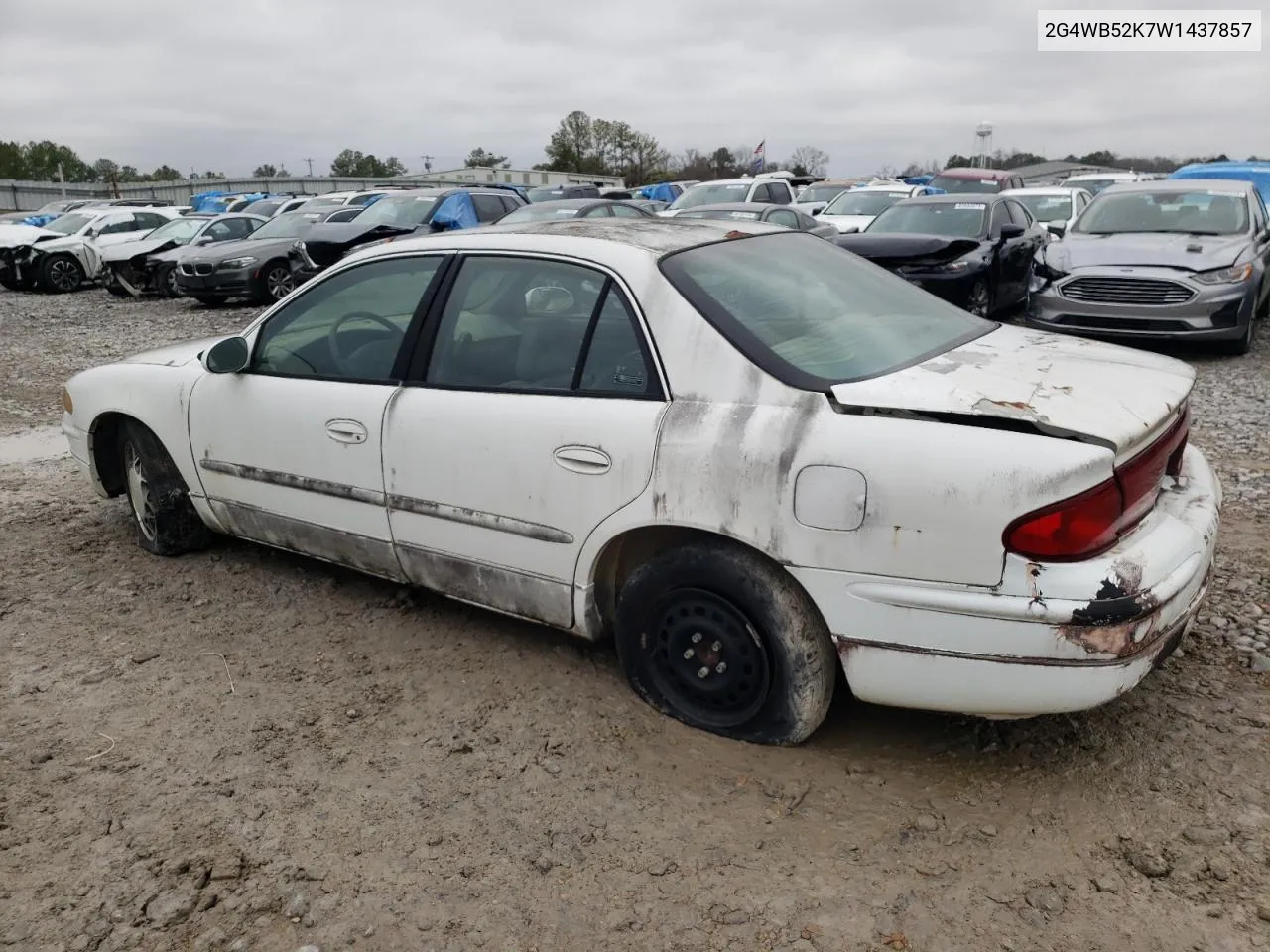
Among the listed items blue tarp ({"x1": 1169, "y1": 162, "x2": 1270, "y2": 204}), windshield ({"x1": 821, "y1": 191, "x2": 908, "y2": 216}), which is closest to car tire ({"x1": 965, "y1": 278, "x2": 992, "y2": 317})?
windshield ({"x1": 821, "y1": 191, "x2": 908, "y2": 216})

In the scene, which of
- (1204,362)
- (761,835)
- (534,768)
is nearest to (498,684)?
(534,768)

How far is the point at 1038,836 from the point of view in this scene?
8.45 ft

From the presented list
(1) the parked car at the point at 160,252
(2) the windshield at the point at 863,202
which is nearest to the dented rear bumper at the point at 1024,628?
(2) the windshield at the point at 863,202

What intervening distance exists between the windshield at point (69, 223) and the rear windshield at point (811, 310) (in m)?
20.7

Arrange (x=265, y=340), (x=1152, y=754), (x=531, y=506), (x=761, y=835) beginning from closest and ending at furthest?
(x=761, y=835) < (x=1152, y=754) < (x=531, y=506) < (x=265, y=340)

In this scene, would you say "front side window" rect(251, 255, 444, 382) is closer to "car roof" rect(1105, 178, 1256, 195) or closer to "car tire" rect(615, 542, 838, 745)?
"car tire" rect(615, 542, 838, 745)

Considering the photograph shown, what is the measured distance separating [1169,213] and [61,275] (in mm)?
18431

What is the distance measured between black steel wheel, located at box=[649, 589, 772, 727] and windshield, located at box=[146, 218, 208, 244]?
57.4ft

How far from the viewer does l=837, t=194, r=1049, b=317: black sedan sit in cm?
938

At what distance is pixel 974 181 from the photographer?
722 inches

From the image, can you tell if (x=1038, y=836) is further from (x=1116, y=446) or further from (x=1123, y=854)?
(x=1116, y=446)

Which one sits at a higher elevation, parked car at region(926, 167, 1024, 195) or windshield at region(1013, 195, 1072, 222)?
parked car at region(926, 167, 1024, 195)

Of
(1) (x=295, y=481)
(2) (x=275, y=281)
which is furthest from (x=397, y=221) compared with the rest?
(1) (x=295, y=481)

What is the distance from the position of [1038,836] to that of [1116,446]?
105 centimetres
